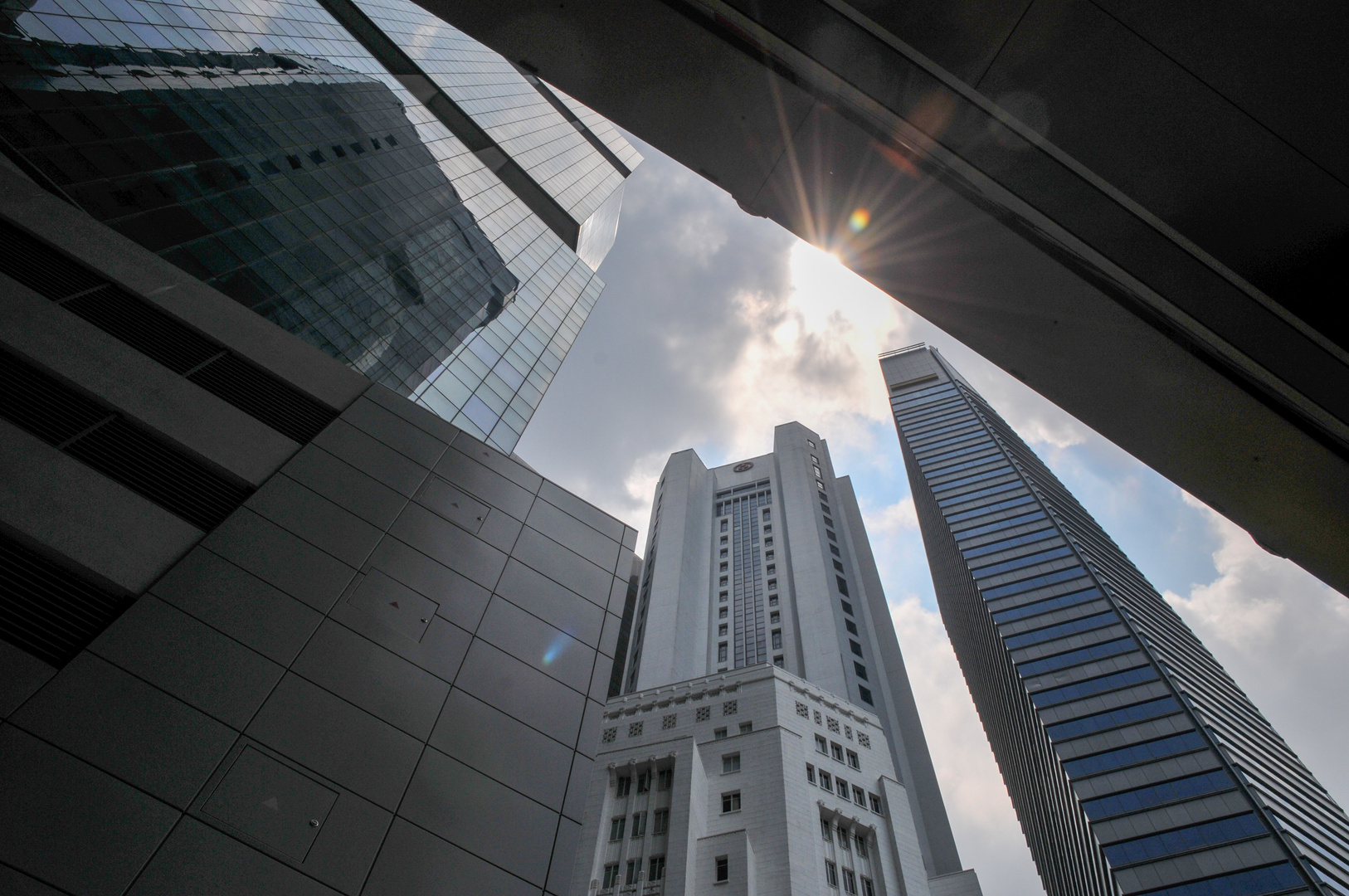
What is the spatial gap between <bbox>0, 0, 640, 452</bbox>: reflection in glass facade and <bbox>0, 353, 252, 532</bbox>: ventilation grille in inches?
354

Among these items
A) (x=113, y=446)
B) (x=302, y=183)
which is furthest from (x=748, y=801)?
(x=113, y=446)

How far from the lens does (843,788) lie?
49625 mm

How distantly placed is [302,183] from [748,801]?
148 ft

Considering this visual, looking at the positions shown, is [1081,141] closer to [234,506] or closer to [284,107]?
[234,506]

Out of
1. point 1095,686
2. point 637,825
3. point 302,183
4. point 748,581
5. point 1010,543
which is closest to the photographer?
point 302,183

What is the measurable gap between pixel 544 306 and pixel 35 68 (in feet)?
88.4

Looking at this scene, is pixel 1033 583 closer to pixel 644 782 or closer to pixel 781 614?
pixel 781 614

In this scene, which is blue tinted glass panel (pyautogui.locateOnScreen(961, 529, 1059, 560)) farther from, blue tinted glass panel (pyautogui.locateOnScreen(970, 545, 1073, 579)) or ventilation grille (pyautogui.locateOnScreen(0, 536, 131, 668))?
ventilation grille (pyautogui.locateOnScreen(0, 536, 131, 668))

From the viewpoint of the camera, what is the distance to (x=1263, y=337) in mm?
3203

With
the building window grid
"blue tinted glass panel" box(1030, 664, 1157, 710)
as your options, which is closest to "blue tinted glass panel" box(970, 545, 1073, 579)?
"blue tinted glass panel" box(1030, 664, 1157, 710)

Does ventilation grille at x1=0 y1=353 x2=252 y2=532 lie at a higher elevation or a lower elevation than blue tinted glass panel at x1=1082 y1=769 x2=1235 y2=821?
lower

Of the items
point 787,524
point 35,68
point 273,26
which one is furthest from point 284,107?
point 787,524

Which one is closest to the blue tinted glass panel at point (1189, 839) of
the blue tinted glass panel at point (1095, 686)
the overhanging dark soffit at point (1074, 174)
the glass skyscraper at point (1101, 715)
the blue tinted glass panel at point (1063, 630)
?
the glass skyscraper at point (1101, 715)

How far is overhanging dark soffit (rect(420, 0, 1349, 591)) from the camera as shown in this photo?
2.79m
